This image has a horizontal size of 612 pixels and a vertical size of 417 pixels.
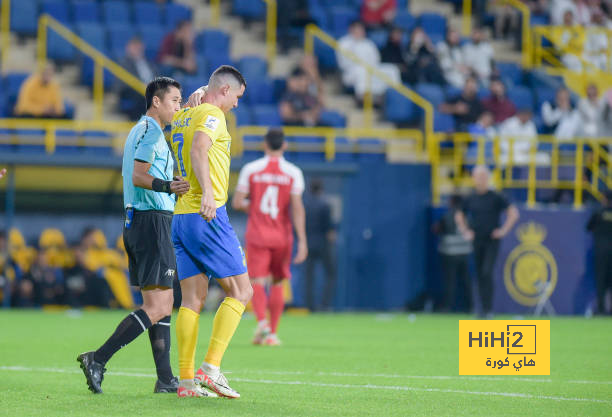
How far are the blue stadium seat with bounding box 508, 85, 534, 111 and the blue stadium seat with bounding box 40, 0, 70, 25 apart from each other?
9.26 metres

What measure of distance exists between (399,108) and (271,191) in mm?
10314

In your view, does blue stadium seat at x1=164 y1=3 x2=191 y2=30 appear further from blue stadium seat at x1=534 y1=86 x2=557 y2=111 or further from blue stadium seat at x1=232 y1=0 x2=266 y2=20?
blue stadium seat at x1=534 y1=86 x2=557 y2=111

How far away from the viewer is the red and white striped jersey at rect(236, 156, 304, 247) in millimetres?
12438

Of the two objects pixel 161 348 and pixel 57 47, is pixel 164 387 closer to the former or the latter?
pixel 161 348

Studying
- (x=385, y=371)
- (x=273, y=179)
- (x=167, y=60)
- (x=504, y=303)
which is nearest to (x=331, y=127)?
(x=167, y=60)

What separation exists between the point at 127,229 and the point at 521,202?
14.3m

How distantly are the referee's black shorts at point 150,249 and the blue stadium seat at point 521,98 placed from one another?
55.8 ft

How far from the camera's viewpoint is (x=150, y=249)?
744cm

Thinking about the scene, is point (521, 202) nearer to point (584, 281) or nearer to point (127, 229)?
point (584, 281)

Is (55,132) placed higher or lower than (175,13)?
lower

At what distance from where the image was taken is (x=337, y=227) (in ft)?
66.3

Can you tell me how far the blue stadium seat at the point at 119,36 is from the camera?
22.0m

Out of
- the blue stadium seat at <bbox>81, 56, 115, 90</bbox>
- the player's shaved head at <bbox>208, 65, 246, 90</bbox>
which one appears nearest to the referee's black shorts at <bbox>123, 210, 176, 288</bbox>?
the player's shaved head at <bbox>208, 65, 246, 90</bbox>

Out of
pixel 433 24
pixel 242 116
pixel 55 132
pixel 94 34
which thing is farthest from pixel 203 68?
pixel 433 24
